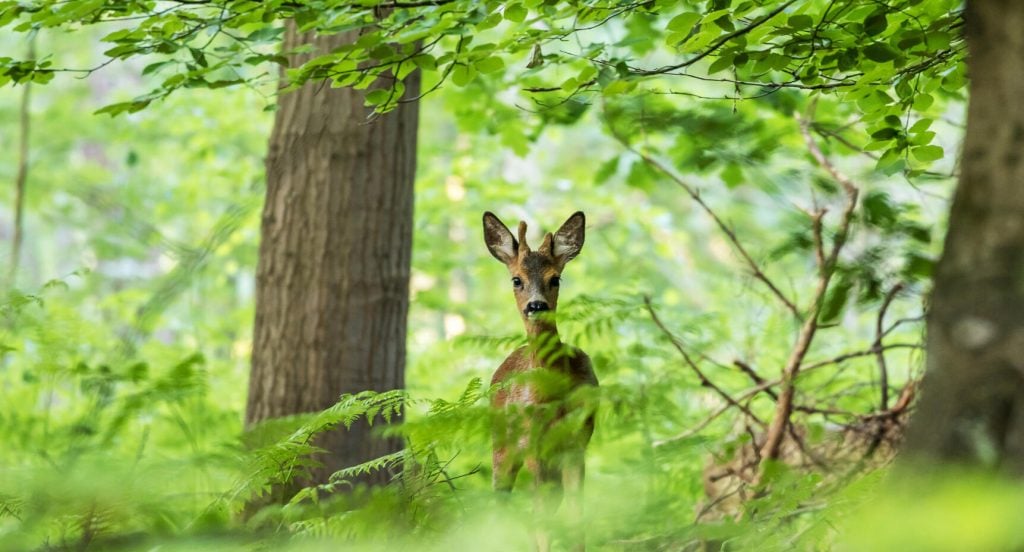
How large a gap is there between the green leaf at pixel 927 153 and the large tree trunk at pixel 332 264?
243cm

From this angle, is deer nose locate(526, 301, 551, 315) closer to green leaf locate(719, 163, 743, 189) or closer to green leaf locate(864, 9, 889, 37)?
green leaf locate(864, 9, 889, 37)

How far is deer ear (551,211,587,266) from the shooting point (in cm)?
279

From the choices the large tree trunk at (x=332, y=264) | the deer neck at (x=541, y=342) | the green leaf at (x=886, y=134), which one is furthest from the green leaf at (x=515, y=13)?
the large tree trunk at (x=332, y=264)

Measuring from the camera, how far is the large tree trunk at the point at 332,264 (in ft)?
15.0

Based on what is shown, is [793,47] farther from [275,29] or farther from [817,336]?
[817,336]

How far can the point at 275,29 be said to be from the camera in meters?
3.30

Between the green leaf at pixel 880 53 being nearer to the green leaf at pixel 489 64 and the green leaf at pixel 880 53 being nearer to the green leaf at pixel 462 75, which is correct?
the green leaf at pixel 489 64

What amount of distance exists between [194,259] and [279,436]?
1.30 m

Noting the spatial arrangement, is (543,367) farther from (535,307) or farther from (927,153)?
(927,153)

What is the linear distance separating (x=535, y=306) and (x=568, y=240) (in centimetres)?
23

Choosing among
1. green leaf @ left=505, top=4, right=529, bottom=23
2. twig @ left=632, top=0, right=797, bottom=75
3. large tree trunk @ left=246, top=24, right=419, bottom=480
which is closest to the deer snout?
twig @ left=632, top=0, right=797, bottom=75

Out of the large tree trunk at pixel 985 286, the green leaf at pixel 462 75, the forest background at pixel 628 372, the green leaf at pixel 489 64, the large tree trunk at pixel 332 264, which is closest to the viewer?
the large tree trunk at pixel 985 286

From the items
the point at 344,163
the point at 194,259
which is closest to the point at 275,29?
the point at 194,259

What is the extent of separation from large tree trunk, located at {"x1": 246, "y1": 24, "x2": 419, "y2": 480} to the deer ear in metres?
1.99
